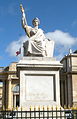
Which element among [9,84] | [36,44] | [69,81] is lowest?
[9,84]

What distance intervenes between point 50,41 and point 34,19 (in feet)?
4.66

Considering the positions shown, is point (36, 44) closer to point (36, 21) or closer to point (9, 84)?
point (36, 21)

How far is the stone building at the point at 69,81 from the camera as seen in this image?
160ft

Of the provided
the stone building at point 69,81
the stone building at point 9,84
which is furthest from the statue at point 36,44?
the stone building at point 9,84

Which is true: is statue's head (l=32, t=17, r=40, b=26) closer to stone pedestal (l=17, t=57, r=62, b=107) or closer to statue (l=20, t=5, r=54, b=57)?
statue (l=20, t=5, r=54, b=57)

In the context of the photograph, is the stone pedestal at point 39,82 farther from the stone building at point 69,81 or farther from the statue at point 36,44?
the stone building at point 69,81

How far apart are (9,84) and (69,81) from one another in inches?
516

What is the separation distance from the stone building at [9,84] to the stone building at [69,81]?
400 inches

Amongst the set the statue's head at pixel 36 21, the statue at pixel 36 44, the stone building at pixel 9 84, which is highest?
the statue's head at pixel 36 21

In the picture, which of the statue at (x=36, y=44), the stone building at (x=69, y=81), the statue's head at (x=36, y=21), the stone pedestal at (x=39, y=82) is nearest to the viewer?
the stone pedestal at (x=39, y=82)

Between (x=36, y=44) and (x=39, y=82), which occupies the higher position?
(x=36, y=44)

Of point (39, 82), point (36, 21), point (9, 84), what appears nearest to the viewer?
point (39, 82)

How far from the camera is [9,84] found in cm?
5609

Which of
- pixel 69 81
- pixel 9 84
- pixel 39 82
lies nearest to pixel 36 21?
pixel 39 82
